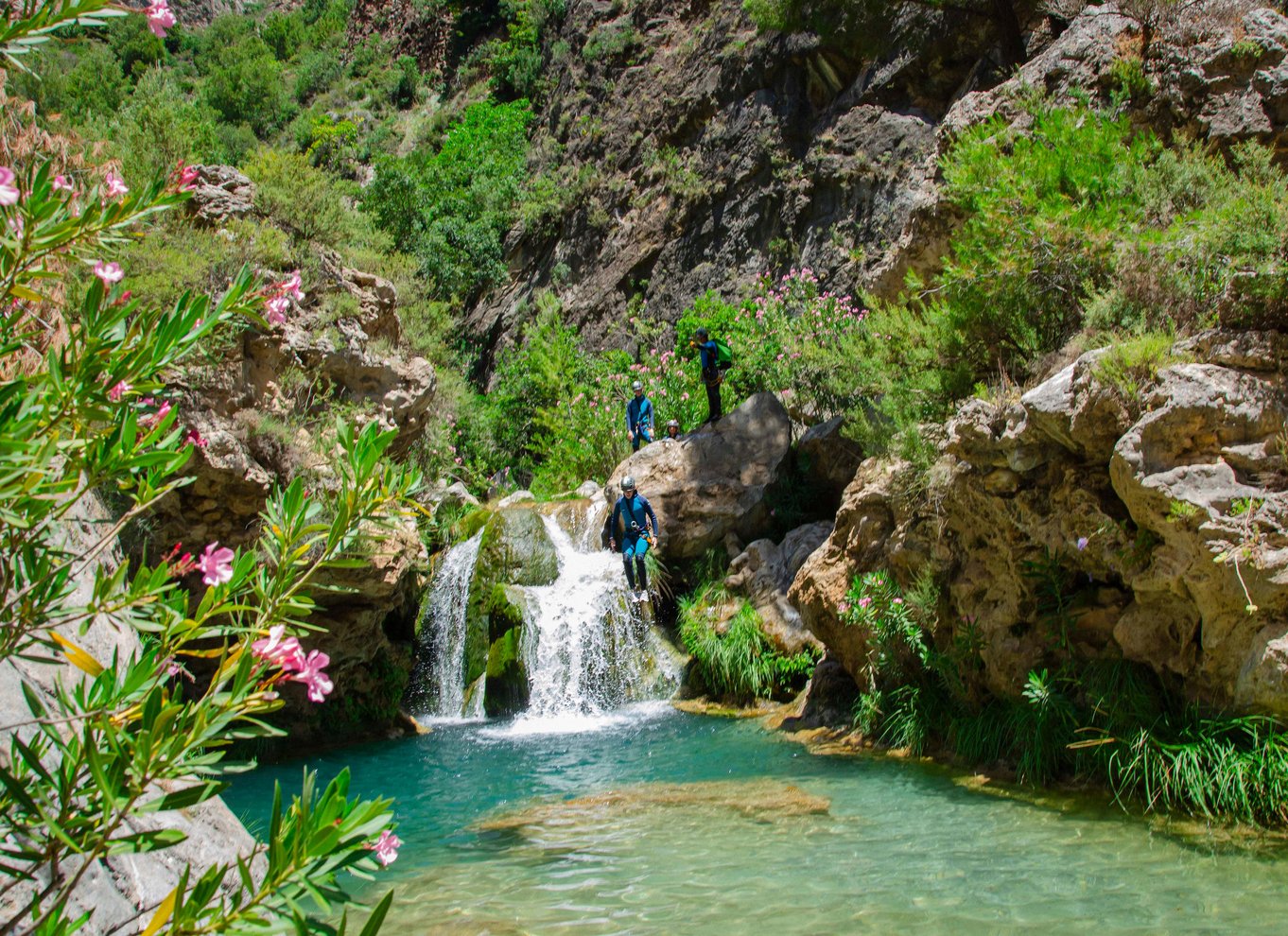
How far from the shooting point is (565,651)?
40.2ft

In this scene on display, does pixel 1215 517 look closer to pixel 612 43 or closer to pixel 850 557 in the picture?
pixel 850 557

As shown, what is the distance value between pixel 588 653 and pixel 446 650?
198 centimetres

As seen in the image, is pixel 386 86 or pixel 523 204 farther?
pixel 386 86

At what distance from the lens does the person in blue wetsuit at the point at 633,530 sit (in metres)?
11.6

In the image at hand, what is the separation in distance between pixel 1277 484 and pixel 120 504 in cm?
903

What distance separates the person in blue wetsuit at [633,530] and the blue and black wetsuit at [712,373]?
301 centimetres

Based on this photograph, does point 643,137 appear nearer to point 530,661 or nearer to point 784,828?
point 530,661

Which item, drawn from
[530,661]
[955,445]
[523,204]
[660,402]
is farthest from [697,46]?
[955,445]

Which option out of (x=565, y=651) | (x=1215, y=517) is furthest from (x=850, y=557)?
(x=565, y=651)

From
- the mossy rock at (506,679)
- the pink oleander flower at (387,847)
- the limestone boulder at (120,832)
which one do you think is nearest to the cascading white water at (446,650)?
the mossy rock at (506,679)

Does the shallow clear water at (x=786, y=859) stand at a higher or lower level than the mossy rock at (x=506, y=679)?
lower

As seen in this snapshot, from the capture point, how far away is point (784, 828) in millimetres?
6023

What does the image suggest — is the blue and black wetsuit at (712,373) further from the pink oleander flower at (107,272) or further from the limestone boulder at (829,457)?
the pink oleander flower at (107,272)

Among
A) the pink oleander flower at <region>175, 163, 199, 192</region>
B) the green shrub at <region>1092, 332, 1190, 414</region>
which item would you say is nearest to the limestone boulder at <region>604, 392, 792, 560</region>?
the green shrub at <region>1092, 332, 1190, 414</region>
